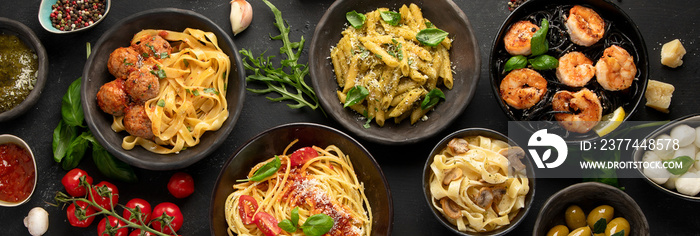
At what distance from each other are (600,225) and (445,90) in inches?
58.2

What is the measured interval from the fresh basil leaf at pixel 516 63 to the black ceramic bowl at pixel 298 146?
3.91 ft

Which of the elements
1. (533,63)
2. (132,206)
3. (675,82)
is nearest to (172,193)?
(132,206)

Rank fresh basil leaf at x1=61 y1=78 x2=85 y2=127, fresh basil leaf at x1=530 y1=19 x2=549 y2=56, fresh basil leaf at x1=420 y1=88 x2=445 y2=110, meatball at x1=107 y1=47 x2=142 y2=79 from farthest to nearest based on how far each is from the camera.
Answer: fresh basil leaf at x1=61 y1=78 x2=85 y2=127, fresh basil leaf at x1=420 y1=88 x2=445 y2=110, meatball at x1=107 y1=47 x2=142 y2=79, fresh basil leaf at x1=530 y1=19 x2=549 y2=56

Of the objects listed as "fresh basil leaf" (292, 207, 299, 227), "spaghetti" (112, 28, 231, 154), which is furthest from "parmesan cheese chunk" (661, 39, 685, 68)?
"spaghetti" (112, 28, 231, 154)

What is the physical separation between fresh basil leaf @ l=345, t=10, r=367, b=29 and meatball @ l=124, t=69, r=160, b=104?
4.90 feet

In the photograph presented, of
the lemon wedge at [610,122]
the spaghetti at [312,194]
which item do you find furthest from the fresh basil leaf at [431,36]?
the lemon wedge at [610,122]

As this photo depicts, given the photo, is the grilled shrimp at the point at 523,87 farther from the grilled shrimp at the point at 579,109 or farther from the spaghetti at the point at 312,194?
the spaghetti at the point at 312,194

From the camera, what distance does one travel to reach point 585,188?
4.16 meters

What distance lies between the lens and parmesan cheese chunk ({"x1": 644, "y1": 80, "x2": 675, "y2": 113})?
14.7 ft

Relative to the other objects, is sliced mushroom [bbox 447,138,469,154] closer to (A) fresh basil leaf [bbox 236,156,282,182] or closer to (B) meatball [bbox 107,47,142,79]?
(A) fresh basil leaf [bbox 236,156,282,182]

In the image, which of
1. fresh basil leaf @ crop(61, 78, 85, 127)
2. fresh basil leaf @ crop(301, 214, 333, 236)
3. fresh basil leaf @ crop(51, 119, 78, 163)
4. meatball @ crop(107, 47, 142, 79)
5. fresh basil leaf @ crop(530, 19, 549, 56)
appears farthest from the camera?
fresh basil leaf @ crop(51, 119, 78, 163)

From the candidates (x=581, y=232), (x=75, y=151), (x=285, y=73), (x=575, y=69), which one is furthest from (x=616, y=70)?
(x=75, y=151)

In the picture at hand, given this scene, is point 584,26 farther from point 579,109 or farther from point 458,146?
point 458,146

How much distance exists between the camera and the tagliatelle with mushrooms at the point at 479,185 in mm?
4094
